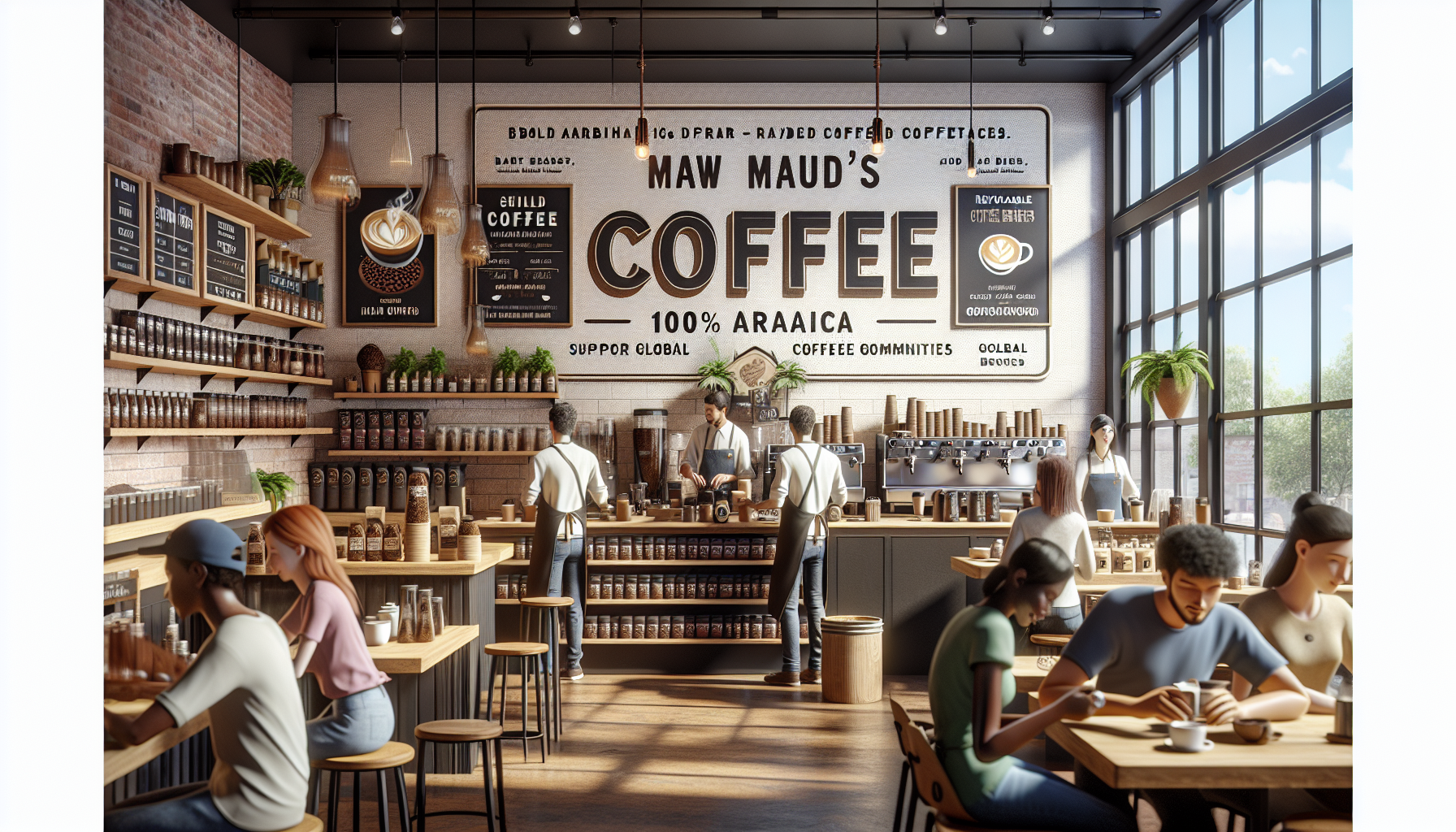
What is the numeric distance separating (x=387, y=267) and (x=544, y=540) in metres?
3.04

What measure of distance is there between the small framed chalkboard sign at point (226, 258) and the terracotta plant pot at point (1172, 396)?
5.79 meters

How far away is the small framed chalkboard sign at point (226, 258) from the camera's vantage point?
6.04 m

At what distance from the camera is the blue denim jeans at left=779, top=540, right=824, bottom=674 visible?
6.42 m

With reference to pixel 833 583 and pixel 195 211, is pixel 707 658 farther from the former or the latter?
pixel 195 211

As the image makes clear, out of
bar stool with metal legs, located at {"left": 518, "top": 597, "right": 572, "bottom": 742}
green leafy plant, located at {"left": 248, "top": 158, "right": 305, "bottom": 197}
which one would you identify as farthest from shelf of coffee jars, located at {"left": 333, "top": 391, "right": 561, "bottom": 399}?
bar stool with metal legs, located at {"left": 518, "top": 597, "right": 572, "bottom": 742}

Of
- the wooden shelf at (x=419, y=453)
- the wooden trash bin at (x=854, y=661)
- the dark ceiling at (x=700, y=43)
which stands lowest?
the wooden trash bin at (x=854, y=661)

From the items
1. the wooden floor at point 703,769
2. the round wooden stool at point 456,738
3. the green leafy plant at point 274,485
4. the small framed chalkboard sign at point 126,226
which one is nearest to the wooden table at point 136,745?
the round wooden stool at point 456,738

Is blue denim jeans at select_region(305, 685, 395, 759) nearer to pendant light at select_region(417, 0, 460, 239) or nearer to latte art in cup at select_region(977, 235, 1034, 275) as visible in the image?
pendant light at select_region(417, 0, 460, 239)

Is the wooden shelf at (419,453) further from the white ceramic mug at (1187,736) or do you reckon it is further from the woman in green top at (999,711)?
the white ceramic mug at (1187,736)

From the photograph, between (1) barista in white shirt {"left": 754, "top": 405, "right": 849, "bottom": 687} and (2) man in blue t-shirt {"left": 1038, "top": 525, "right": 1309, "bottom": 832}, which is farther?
(1) barista in white shirt {"left": 754, "top": 405, "right": 849, "bottom": 687}

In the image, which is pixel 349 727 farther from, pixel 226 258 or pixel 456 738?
pixel 226 258

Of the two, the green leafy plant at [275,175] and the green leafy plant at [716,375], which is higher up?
the green leafy plant at [275,175]

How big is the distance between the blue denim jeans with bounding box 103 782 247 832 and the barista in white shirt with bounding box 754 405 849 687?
414 cm

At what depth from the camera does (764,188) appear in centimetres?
804
